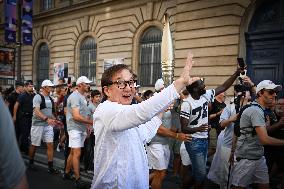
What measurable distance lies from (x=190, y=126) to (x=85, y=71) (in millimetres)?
15028

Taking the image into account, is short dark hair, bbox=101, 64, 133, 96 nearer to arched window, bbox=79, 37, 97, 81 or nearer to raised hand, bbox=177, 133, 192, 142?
raised hand, bbox=177, 133, 192, 142

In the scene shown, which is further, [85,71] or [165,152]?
[85,71]

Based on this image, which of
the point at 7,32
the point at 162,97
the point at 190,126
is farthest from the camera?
the point at 7,32

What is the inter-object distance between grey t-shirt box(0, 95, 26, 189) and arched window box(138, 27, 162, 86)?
14.2m

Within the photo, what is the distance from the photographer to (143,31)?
16.0 m

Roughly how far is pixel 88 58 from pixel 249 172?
51.8 feet

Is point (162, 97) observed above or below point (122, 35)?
below

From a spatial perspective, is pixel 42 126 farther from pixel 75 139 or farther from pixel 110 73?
pixel 110 73

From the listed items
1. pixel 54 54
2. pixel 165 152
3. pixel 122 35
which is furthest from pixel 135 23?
pixel 165 152

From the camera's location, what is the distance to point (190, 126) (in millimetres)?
5109

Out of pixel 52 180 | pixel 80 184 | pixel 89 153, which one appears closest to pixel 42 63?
pixel 89 153

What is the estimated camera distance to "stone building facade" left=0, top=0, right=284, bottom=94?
12.1m

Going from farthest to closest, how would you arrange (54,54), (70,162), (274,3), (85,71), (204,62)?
(54,54)
(85,71)
(204,62)
(274,3)
(70,162)

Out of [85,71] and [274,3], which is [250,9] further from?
[85,71]
